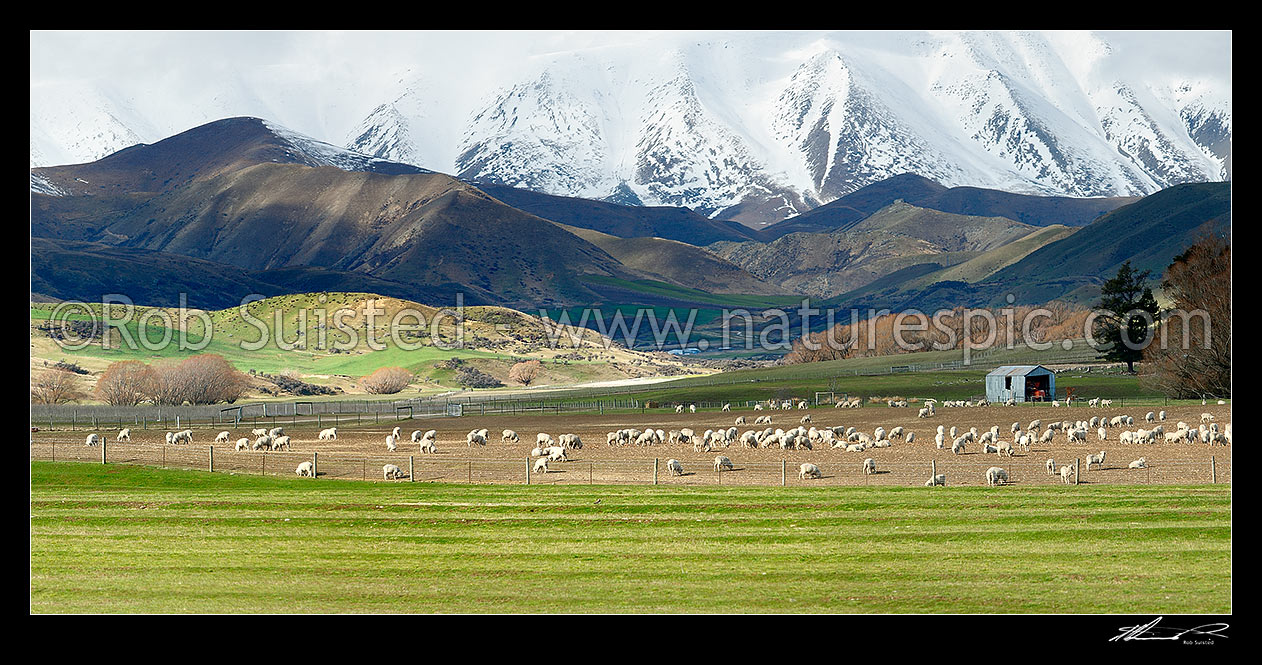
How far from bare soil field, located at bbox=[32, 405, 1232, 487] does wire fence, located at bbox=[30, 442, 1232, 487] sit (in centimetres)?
6

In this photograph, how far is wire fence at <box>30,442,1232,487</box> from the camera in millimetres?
39594

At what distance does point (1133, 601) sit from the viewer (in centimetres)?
2083

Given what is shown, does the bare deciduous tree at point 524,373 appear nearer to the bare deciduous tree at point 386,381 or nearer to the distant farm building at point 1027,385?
the bare deciduous tree at point 386,381

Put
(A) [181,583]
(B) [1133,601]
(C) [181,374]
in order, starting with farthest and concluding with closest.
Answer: (C) [181,374] < (A) [181,583] < (B) [1133,601]

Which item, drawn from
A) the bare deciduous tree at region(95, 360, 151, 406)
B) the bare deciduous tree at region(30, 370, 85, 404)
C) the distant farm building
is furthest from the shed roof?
the bare deciduous tree at region(30, 370, 85, 404)

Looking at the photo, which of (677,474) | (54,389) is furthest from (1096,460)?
(54,389)

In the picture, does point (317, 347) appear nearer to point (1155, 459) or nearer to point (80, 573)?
point (1155, 459)

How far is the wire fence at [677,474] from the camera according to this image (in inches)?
1559

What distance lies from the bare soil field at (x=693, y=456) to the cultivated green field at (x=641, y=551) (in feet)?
15.2

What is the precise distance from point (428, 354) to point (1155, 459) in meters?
115

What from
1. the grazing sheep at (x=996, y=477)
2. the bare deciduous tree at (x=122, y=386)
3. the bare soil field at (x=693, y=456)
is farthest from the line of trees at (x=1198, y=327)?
the bare deciduous tree at (x=122, y=386)
